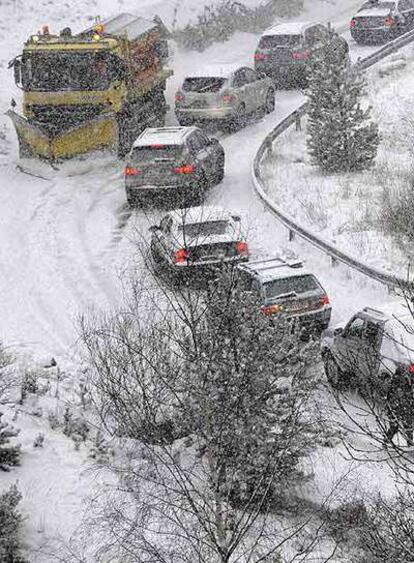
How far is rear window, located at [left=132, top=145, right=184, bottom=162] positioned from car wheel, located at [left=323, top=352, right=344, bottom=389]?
24.6ft

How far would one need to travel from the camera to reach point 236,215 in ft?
57.3

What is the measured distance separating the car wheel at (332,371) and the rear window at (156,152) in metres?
7.49

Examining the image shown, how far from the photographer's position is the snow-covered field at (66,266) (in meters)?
11.4

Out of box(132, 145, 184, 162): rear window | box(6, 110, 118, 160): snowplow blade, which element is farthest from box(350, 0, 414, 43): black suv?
box(132, 145, 184, 162): rear window

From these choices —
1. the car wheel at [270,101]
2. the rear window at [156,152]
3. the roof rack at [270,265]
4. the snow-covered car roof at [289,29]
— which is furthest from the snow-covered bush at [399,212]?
the snow-covered car roof at [289,29]

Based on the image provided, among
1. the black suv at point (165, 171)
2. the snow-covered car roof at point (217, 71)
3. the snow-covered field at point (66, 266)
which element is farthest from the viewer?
the snow-covered car roof at point (217, 71)

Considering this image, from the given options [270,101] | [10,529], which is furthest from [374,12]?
[10,529]

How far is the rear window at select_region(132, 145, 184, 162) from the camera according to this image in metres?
19.9

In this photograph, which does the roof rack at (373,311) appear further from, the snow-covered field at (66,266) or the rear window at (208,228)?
the rear window at (208,228)

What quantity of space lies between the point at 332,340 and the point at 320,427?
2807 mm

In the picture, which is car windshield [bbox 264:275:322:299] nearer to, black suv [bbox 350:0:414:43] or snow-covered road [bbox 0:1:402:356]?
snow-covered road [bbox 0:1:402:356]

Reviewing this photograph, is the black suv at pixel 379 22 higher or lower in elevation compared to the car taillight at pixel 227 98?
lower

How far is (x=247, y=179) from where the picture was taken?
22281 millimetres

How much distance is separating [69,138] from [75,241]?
14.4 feet
